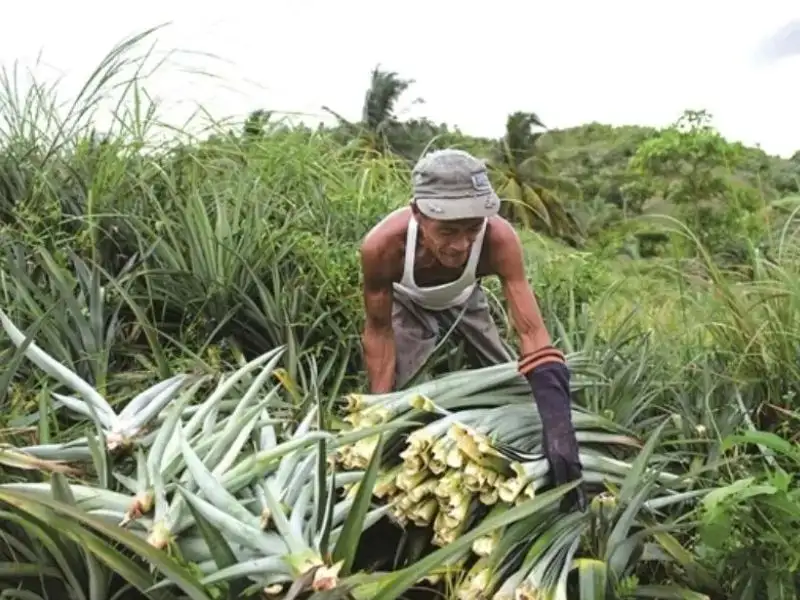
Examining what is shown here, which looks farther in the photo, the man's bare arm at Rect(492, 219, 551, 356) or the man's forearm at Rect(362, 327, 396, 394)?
the man's forearm at Rect(362, 327, 396, 394)

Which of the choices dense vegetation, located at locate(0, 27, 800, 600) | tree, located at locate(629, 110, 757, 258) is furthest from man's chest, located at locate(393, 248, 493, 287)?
tree, located at locate(629, 110, 757, 258)

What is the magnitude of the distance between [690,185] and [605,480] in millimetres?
17841

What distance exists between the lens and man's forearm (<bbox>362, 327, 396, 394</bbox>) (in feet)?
10.4

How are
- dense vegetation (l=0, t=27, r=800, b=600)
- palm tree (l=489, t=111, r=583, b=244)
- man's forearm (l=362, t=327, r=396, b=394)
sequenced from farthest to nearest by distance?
palm tree (l=489, t=111, r=583, b=244), man's forearm (l=362, t=327, r=396, b=394), dense vegetation (l=0, t=27, r=800, b=600)

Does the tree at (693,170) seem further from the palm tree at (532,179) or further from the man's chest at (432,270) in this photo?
the man's chest at (432,270)

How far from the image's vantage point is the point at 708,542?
2.36 m

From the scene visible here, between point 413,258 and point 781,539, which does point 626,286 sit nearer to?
point 413,258

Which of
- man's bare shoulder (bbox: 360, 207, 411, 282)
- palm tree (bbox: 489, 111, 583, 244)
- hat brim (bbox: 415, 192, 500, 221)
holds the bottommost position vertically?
man's bare shoulder (bbox: 360, 207, 411, 282)

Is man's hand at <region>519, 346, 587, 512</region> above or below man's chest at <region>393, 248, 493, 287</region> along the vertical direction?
below

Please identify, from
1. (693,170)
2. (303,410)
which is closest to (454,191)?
(303,410)

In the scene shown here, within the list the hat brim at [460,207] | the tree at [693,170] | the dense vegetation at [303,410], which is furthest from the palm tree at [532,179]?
the hat brim at [460,207]

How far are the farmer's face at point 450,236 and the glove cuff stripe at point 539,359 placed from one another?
0.36 m

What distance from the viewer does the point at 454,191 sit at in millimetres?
2775

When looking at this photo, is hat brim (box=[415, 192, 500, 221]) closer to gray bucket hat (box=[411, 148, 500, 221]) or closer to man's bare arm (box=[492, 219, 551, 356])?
gray bucket hat (box=[411, 148, 500, 221])
